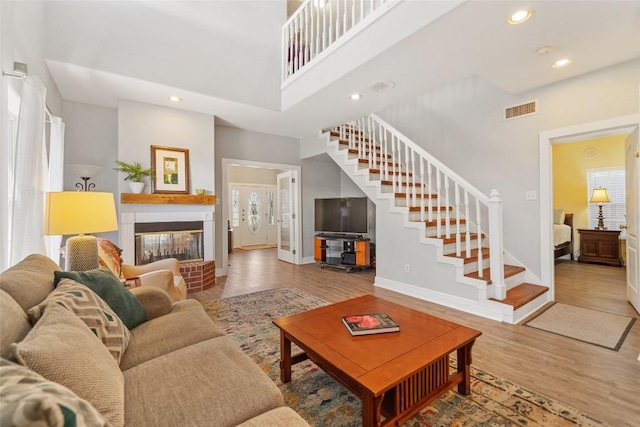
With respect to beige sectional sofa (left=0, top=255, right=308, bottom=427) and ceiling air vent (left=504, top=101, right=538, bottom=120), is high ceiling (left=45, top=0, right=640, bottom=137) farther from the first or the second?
beige sectional sofa (left=0, top=255, right=308, bottom=427)

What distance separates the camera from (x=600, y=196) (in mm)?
5535

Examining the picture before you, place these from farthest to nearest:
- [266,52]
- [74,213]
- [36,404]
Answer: [266,52] < [74,213] < [36,404]

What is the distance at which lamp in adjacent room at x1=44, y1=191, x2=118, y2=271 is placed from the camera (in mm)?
1911

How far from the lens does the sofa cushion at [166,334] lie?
1.39 metres

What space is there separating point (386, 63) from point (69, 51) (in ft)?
10.7

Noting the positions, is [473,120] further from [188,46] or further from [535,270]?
[188,46]

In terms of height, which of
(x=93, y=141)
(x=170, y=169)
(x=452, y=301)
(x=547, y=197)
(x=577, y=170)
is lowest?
(x=452, y=301)

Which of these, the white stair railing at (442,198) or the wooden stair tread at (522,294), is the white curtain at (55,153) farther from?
the wooden stair tread at (522,294)

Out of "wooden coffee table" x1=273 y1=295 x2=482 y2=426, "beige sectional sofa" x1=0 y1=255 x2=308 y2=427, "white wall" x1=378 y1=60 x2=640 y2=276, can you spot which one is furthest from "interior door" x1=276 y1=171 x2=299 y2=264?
"beige sectional sofa" x1=0 y1=255 x2=308 y2=427

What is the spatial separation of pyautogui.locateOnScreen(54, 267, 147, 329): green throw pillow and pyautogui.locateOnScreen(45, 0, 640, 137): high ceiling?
262 cm

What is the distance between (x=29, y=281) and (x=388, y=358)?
167 cm

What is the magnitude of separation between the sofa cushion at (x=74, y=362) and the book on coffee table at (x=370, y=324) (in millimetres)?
1146

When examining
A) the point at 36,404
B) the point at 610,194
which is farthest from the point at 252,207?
the point at 36,404

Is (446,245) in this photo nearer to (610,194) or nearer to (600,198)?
(600,198)
